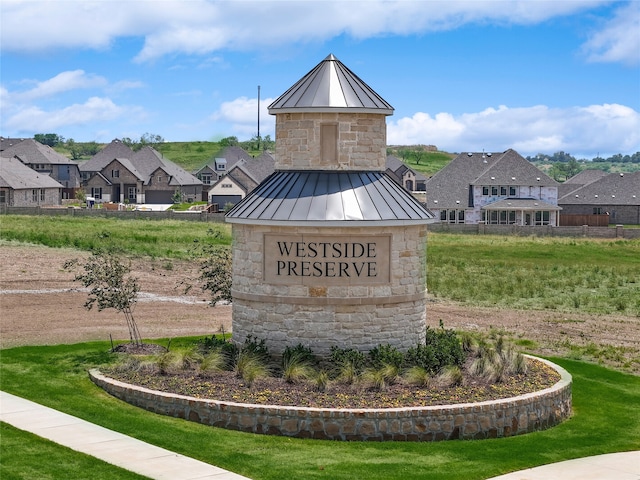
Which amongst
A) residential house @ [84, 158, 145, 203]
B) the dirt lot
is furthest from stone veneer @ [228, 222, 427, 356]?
residential house @ [84, 158, 145, 203]

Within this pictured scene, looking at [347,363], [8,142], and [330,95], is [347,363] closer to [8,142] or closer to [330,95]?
[330,95]

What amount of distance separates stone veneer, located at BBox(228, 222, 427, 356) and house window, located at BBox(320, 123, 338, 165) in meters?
2.32

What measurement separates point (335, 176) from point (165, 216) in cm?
5366

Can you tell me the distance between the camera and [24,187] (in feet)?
291

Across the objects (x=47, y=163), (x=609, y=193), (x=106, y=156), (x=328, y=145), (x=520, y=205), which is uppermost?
(x=106, y=156)

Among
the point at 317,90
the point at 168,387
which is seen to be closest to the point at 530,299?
A: the point at 317,90

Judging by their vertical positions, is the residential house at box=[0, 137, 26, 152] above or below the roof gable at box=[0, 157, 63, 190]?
above

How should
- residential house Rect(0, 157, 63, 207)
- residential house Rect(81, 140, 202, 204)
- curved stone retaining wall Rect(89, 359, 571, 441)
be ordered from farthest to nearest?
residential house Rect(81, 140, 202, 204) → residential house Rect(0, 157, 63, 207) → curved stone retaining wall Rect(89, 359, 571, 441)

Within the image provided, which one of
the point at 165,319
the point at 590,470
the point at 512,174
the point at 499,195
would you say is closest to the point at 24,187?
the point at 499,195

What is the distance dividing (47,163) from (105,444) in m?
95.9

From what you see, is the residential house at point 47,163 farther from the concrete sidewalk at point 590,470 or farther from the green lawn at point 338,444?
the concrete sidewalk at point 590,470

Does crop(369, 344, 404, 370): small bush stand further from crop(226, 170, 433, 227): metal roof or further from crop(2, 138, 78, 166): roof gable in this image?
crop(2, 138, 78, 166): roof gable

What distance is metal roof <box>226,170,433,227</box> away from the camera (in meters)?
21.6

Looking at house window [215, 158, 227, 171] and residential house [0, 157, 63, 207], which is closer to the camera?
residential house [0, 157, 63, 207]
